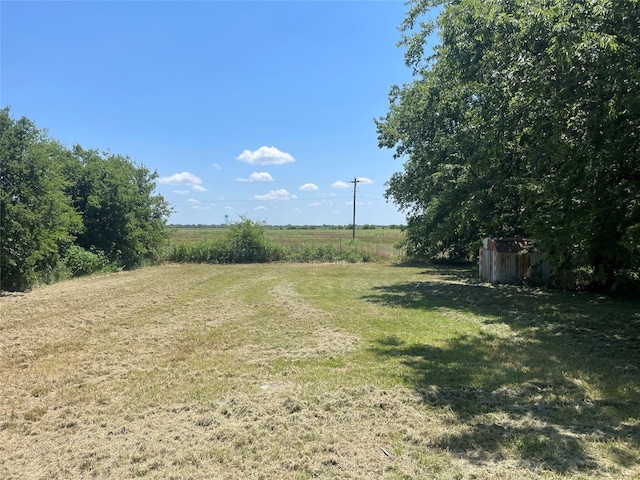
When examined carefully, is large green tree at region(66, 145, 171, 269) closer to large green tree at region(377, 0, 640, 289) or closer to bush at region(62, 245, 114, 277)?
bush at region(62, 245, 114, 277)

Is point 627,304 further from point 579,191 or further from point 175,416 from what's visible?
point 175,416

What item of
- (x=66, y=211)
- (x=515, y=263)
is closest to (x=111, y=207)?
(x=66, y=211)

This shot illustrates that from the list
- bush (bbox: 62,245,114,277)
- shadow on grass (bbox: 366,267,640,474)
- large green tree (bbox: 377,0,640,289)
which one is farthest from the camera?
bush (bbox: 62,245,114,277)

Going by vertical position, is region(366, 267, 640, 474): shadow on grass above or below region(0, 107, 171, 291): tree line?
below

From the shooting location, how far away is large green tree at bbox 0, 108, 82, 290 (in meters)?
12.3

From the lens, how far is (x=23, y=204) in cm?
1266

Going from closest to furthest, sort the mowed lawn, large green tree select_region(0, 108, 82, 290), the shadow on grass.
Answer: the mowed lawn, the shadow on grass, large green tree select_region(0, 108, 82, 290)

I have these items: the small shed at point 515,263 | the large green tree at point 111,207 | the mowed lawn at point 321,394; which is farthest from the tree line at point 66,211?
the small shed at point 515,263

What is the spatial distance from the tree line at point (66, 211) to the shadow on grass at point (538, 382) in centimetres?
1245

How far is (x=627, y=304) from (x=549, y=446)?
8.80m

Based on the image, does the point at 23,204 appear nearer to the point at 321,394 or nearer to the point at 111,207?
the point at 111,207

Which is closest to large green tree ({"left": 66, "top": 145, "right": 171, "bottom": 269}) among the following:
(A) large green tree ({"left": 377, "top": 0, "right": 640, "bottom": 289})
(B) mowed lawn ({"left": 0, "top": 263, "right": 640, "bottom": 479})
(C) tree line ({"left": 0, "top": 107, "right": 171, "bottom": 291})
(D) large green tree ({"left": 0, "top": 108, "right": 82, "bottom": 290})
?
(C) tree line ({"left": 0, "top": 107, "right": 171, "bottom": 291})

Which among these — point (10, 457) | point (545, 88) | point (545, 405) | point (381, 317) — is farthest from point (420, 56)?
point (10, 457)

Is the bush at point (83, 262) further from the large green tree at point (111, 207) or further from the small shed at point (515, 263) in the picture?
the small shed at point (515, 263)
